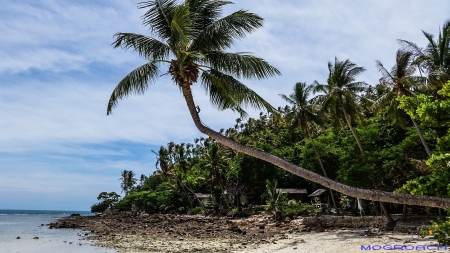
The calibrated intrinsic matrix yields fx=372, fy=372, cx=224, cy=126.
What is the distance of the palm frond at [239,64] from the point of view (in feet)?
25.1

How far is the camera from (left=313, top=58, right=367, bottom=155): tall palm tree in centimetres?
2203

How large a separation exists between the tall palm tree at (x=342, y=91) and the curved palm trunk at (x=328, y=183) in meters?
16.7

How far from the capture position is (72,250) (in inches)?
792

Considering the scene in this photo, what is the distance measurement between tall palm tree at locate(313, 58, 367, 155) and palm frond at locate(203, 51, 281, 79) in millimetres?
15349

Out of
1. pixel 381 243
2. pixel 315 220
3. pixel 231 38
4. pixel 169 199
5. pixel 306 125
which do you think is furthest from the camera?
pixel 169 199

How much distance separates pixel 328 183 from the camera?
5238 millimetres

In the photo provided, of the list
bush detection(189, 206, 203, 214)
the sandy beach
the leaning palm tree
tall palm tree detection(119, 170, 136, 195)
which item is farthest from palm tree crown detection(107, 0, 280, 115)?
tall palm tree detection(119, 170, 136, 195)

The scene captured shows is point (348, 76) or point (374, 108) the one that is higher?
point (348, 76)

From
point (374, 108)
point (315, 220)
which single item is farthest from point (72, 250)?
point (374, 108)

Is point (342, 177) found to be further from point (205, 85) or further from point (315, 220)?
point (205, 85)

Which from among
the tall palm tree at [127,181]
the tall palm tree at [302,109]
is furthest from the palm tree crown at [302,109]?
the tall palm tree at [127,181]

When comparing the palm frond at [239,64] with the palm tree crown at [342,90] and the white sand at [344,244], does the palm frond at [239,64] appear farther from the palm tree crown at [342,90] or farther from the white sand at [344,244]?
the palm tree crown at [342,90]

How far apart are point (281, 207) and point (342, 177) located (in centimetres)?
852

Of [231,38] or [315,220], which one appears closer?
[231,38]
